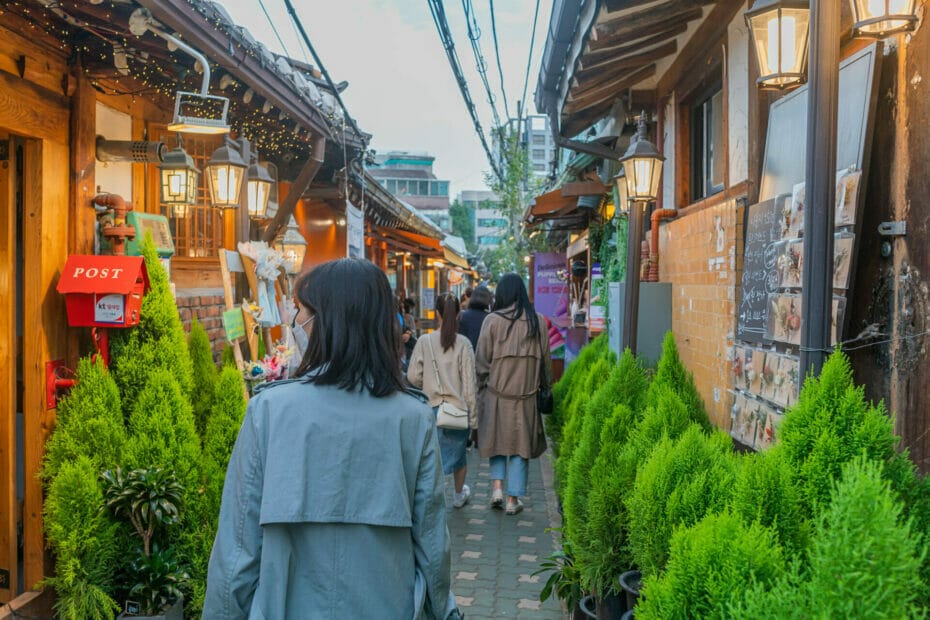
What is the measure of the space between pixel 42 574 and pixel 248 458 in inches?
130

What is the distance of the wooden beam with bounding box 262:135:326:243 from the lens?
327 inches

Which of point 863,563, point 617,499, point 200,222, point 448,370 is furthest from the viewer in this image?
point 200,222

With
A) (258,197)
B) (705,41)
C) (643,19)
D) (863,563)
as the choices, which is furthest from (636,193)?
(863,563)

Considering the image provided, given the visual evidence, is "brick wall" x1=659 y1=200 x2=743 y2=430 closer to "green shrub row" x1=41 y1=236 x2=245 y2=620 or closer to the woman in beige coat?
the woman in beige coat

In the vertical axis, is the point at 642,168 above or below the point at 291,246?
above

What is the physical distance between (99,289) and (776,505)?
3959 mm

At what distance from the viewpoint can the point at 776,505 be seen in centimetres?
216

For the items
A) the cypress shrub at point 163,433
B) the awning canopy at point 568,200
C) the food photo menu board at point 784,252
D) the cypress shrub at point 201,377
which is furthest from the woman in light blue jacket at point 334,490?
the awning canopy at point 568,200

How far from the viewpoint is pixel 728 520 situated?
6.39 feet

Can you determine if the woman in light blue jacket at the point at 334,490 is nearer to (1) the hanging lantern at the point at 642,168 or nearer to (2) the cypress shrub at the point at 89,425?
(2) the cypress shrub at the point at 89,425

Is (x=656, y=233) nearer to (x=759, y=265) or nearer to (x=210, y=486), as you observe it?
(x=759, y=265)

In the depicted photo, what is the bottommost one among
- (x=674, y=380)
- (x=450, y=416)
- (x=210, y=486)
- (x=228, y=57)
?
(x=210, y=486)

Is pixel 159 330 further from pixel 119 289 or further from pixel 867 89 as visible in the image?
pixel 867 89

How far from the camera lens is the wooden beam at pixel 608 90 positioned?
7.67 metres
